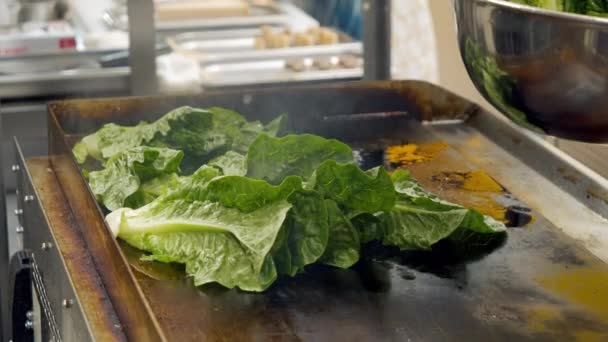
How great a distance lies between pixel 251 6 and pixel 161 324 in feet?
9.82

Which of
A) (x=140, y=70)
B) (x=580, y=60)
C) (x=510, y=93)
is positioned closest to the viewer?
(x=580, y=60)

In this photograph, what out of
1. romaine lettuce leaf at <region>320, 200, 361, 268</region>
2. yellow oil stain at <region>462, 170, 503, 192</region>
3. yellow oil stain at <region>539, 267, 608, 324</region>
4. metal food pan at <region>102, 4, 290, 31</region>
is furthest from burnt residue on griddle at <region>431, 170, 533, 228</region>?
metal food pan at <region>102, 4, 290, 31</region>

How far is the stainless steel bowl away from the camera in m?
1.25

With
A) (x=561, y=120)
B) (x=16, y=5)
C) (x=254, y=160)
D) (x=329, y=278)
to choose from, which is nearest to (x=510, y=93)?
(x=561, y=120)

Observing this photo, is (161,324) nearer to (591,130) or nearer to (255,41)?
(591,130)

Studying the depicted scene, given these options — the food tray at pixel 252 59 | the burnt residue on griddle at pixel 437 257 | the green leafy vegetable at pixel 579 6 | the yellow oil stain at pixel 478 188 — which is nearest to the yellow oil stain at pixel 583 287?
the burnt residue on griddle at pixel 437 257

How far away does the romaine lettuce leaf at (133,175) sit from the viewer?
202cm

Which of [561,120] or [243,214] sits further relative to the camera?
[243,214]

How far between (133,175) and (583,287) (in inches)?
35.4

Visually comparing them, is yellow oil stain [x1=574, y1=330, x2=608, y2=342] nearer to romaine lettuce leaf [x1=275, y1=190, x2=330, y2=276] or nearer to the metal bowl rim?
romaine lettuce leaf [x1=275, y1=190, x2=330, y2=276]

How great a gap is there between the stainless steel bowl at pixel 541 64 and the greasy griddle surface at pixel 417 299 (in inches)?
15.0

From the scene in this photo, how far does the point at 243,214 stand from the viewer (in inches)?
72.0

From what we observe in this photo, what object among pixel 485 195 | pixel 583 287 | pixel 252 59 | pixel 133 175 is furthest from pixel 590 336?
pixel 252 59

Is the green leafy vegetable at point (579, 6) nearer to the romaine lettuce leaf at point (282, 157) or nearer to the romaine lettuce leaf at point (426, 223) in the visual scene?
the romaine lettuce leaf at point (426, 223)
